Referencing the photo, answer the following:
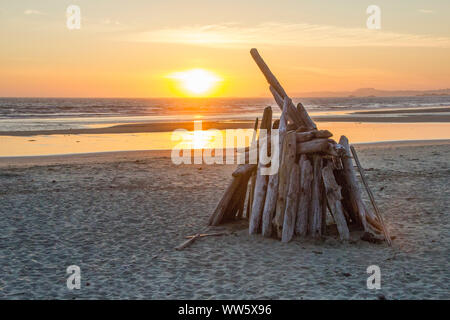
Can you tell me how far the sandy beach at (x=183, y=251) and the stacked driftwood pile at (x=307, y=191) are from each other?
0.96 feet

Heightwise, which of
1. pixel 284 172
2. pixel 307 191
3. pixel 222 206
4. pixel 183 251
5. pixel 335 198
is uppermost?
pixel 284 172

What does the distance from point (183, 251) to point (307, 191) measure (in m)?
2.33

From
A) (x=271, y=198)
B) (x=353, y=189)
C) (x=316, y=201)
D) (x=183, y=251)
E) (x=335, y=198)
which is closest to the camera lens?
(x=183, y=251)

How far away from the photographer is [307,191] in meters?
8.13

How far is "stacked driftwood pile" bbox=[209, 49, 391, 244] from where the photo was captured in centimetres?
811

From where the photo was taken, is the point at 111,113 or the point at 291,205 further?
the point at 111,113

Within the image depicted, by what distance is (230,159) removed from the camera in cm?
1917

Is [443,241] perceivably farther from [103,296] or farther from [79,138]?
[79,138]

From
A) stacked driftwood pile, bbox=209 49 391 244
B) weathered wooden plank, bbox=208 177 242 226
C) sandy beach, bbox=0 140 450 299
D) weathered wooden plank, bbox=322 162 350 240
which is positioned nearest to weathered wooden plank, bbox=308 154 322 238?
stacked driftwood pile, bbox=209 49 391 244

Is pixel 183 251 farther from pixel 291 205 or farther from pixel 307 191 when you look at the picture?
pixel 307 191

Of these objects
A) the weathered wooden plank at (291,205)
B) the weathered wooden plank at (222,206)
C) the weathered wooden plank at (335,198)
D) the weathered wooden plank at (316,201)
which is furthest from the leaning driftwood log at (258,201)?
the weathered wooden plank at (335,198)

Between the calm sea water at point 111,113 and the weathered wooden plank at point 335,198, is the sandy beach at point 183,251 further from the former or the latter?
the calm sea water at point 111,113

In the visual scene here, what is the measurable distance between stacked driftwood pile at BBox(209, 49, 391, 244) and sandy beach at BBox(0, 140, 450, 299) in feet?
0.96

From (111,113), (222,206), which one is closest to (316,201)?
(222,206)
